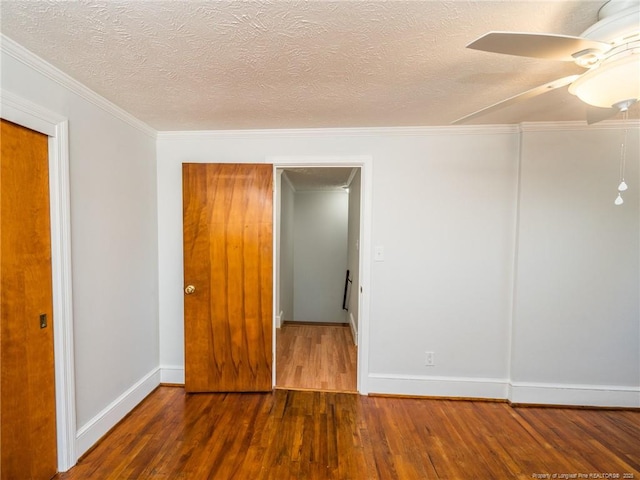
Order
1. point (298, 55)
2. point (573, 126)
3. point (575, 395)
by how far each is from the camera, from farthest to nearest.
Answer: point (575, 395) → point (573, 126) → point (298, 55)

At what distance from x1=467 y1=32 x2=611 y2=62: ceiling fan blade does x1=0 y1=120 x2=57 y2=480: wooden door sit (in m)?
2.02

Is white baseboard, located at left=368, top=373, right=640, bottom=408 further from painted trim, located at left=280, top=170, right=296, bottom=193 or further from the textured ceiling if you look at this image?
painted trim, located at left=280, top=170, right=296, bottom=193

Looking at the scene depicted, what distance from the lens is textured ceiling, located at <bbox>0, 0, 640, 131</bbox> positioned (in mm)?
1058

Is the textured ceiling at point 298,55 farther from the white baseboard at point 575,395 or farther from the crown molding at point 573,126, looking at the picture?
the white baseboard at point 575,395

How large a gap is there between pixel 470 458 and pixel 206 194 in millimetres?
2649

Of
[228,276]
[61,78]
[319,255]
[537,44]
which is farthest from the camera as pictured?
[319,255]

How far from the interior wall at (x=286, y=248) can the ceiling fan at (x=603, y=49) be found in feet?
10.3

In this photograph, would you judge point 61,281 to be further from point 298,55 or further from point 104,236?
point 298,55

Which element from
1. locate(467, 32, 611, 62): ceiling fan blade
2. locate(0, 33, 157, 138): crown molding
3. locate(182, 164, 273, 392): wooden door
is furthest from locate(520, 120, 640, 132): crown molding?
locate(0, 33, 157, 138): crown molding

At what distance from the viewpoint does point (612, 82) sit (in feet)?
3.26

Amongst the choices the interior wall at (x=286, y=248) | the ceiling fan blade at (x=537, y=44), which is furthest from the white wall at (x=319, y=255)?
the ceiling fan blade at (x=537, y=44)

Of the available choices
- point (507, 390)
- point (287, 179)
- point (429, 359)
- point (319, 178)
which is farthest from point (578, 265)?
point (287, 179)

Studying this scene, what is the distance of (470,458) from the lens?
170cm

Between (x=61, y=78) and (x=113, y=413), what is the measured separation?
2174 millimetres
